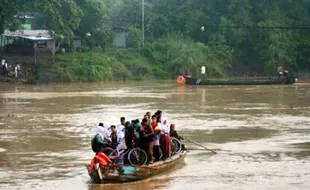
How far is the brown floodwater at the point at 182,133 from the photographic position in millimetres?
17000

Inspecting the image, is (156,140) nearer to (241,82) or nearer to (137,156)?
(137,156)

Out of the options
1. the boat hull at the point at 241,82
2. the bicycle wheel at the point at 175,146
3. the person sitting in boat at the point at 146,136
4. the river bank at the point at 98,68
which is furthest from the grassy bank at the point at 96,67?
the person sitting in boat at the point at 146,136

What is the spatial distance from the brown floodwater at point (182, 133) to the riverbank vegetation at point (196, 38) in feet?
Answer: 56.6

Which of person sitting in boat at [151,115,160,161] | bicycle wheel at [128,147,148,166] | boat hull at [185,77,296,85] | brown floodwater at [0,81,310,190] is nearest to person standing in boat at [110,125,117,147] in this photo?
bicycle wheel at [128,147,148,166]

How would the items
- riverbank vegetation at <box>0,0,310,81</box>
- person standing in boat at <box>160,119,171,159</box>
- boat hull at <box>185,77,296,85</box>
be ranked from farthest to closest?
riverbank vegetation at <box>0,0,310,81</box>
boat hull at <box>185,77,296,85</box>
person standing in boat at <box>160,119,171,159</box>

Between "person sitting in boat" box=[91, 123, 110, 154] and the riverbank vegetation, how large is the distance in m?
45.0

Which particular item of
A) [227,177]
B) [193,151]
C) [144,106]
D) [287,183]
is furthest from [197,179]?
[144,106]

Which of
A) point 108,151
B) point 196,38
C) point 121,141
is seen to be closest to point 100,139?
point 108,151

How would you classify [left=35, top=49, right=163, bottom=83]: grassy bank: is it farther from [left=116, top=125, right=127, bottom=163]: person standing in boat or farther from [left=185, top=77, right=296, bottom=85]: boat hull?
[left=116, top=125, right=127, bottom=163]: person standing in boat

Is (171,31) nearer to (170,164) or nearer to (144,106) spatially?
(144,106)

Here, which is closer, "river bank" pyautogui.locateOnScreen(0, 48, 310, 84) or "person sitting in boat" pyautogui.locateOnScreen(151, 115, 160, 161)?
"person sitting in boat" pyautogui.locateOnScreen(151, 115, 160, 161)

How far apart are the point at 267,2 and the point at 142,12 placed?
535 inches

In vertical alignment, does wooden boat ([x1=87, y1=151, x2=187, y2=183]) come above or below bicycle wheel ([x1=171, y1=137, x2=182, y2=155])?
below

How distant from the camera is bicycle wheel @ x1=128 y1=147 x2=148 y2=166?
659 inches
